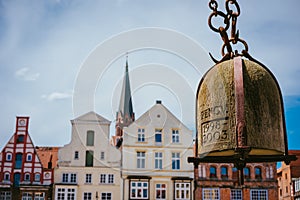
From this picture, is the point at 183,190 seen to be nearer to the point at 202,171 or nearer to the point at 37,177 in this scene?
the point at 202,171

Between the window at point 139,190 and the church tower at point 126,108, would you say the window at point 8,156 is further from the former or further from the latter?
the church tower at point 126,108

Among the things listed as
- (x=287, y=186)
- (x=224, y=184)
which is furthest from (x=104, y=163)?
(x=287, y=186)

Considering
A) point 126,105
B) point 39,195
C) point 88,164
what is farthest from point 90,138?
point 126,105

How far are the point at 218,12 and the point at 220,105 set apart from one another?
1007 millimetres

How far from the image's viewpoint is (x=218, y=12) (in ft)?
16.1

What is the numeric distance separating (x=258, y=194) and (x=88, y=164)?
12581mm

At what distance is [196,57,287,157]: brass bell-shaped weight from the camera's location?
4484 mm

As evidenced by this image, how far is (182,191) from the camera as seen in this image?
108ft

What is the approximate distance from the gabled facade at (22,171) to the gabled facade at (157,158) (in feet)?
18.8

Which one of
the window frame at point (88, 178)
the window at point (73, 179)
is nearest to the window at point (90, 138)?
the window frame at point (88, 178)

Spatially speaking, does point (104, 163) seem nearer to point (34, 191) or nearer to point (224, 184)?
point (34, 191)

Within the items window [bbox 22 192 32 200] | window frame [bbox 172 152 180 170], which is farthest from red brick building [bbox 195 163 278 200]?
window [bbox 22 192 32 200]

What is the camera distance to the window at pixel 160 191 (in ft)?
107

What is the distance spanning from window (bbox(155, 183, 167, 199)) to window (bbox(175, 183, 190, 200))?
0.86m
